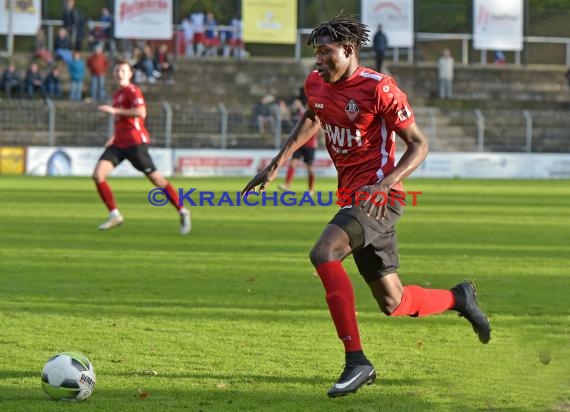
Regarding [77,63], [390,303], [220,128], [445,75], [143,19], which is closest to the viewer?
[390,303]

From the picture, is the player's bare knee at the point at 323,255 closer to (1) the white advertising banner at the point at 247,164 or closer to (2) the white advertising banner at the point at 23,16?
(1) the white advertising banner at the point at 247,164

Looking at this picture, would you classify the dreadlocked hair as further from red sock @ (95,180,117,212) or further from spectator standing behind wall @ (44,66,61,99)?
spectator standing behind wall @ (44,66,61,99)

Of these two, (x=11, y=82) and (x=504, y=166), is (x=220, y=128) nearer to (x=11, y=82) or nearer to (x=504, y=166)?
(x=11, y=82)

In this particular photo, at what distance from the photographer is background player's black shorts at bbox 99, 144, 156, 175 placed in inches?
624

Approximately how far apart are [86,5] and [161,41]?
5240mm

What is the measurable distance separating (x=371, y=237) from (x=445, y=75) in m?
35.2

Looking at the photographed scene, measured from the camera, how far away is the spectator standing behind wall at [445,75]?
40.9 m

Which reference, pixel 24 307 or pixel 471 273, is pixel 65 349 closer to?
pixel 24 307

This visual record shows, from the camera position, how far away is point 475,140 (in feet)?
121

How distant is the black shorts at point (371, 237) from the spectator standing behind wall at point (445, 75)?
34.7m

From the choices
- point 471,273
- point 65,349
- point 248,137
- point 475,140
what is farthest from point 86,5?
point 65,349

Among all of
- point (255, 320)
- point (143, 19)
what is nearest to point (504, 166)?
point (143, 19)

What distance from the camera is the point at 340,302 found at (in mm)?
6453

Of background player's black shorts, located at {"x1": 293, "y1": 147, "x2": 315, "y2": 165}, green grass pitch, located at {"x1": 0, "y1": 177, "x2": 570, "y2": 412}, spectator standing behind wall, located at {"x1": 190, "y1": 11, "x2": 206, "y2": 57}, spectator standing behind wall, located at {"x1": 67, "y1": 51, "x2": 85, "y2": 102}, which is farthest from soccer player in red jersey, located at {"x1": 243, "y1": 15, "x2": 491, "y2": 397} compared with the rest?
spectator standing behind wall, located at {"x1": 190, "y1": 11, "x2": 206, "y2": 57}
